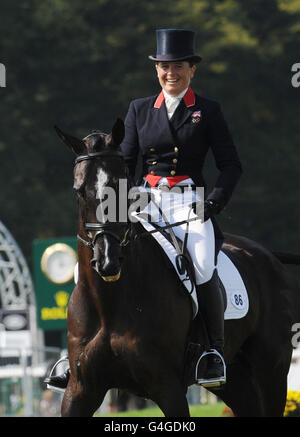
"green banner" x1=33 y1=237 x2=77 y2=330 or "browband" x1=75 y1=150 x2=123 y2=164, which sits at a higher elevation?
"browband" x1=75 y1=150 x2=123 y2=164

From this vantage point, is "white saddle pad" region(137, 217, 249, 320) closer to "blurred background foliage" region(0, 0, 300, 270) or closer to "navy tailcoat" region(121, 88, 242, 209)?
"navy tailcoat" region(121, 88, 242, 209)

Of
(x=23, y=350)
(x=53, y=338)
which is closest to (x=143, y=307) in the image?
(x=23, y=350)

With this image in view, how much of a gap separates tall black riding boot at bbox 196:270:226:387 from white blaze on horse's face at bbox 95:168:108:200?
116 cm

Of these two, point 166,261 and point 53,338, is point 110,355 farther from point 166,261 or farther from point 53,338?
point 53,338

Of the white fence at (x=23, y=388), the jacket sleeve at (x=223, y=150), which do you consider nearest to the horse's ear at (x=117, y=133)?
the jacket sleeve at (x=223, y=150)

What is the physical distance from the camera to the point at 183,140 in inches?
296

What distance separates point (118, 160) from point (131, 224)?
0.40 meters

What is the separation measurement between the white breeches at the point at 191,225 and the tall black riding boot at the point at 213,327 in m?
0.08

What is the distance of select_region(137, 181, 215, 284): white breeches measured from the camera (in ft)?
23.8

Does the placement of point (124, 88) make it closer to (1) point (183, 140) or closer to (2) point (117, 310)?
(1) point (183, 140)

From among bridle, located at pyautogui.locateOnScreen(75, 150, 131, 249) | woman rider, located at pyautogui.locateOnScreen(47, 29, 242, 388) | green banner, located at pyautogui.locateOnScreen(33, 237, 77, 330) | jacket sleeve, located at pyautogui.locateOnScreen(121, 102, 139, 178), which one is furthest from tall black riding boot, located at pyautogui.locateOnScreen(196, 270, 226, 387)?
green banner, located at pyautogui.locateOnScreen(33, 237, 77, 330)

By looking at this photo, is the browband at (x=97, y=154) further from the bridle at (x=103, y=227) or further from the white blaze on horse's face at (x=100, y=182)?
the white blaze on horse's face at (x=100, y=182)

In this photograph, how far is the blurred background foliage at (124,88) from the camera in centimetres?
3077
